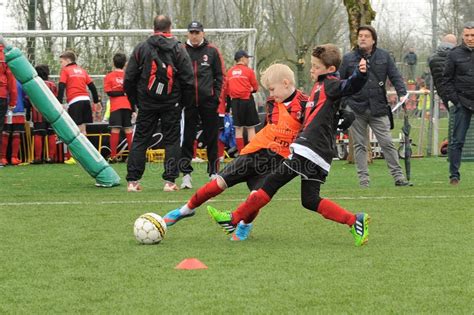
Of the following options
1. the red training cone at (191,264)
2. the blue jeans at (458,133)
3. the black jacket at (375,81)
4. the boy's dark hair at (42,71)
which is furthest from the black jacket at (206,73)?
the red training cone at (191,264)

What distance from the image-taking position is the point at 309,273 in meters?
6.07

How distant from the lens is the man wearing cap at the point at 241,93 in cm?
1769

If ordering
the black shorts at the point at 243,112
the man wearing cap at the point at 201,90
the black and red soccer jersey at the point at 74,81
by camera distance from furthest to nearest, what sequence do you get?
the black and red soccer jersey at the point at 74,81 → the black shorts at the point at 243,112 → the man wearing cap at the point at 201,90

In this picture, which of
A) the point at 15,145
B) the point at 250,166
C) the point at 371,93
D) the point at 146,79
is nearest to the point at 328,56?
the point at 250,166

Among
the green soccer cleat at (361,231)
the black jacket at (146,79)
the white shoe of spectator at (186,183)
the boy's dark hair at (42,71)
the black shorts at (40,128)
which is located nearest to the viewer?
the green soccer cleat at (361,231)

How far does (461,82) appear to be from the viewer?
488 inches

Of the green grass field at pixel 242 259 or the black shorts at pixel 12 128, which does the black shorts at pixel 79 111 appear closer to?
the black shorts at pixel 12 128

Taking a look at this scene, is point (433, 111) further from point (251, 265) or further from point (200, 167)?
point (251, 265)

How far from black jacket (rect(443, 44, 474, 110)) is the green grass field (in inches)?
66.1

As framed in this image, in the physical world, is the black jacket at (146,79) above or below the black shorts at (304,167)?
above

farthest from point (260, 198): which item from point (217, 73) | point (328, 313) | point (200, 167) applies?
point (200, 167)

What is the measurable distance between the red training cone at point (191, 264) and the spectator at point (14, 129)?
41.6ft

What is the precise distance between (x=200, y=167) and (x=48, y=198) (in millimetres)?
6359

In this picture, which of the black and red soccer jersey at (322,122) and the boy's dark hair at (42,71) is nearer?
the black and red soccer jersey at (322,122)
